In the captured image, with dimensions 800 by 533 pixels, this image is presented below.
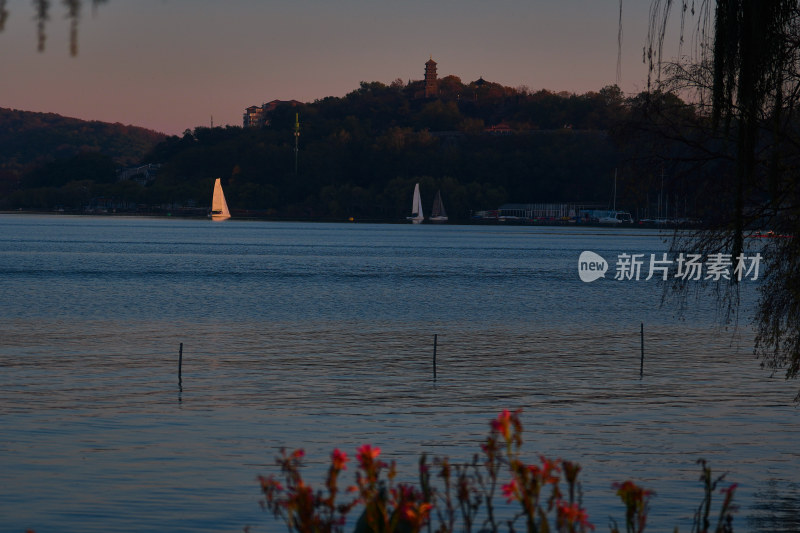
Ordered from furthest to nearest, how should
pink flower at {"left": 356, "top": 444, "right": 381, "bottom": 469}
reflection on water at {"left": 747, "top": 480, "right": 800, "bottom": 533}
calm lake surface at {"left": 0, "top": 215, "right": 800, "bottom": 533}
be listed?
calm lake surface at {"left": 0, "top": 215, "right": 800, "bottom": 533}
reflection on water at {"left": 747, "top": 480, "right": 800, "bottom": 533}
pink flower at {"left": 356, "top": 444, "right": 381, "bottom": 469}

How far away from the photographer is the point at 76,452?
25516 millimetres

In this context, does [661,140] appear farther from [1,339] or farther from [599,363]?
[1,339]

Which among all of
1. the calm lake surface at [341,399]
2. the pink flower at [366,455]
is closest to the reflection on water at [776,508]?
the calm lake surface at [341,399]

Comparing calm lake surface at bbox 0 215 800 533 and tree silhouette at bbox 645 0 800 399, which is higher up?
tree silhouette at bbox 645 0 800 399

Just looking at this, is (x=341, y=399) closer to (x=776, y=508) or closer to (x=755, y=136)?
(x=776, y=508)

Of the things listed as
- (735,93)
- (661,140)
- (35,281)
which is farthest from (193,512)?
(35,281)

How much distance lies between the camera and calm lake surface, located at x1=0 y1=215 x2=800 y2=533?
2195cm

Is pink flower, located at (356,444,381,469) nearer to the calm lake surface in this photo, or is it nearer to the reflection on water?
the calm lake surface

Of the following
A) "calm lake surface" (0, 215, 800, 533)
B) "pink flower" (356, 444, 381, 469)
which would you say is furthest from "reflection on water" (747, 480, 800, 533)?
"pink flower" (356, 444, 381, 469)

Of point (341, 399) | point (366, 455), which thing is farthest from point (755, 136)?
point (341, 399)

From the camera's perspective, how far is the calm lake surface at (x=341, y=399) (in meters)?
22.0

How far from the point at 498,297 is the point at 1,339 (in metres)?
47.6

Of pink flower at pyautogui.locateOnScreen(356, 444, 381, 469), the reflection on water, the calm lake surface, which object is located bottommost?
the calm lake surface

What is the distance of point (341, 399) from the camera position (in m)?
34.9
